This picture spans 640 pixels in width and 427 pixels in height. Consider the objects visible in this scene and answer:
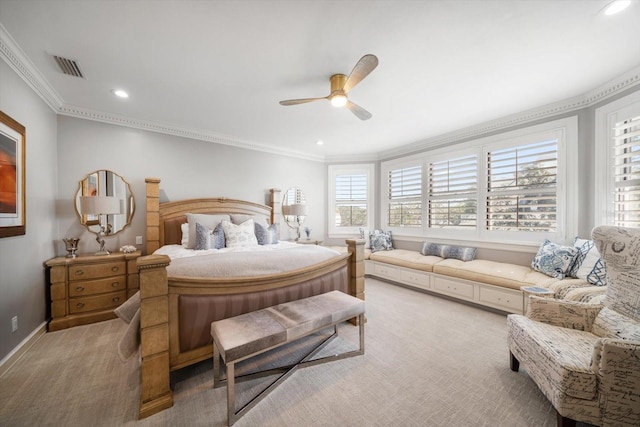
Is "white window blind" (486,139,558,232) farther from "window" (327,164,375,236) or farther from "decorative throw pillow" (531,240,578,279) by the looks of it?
"window" (327,164,375,236)

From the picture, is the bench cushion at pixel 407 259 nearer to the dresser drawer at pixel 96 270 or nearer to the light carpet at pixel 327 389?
the light carpet at pixel 327 389

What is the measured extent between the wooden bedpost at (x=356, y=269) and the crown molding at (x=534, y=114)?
2.85 metres

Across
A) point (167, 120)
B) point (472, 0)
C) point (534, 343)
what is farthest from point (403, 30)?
point (167, 120)

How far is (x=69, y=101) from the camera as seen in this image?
2.90 meters

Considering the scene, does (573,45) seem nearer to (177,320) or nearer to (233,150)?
(177,320)

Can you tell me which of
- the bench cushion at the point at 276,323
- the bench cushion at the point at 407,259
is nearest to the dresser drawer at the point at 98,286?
the bench cushion at the point at 276,323

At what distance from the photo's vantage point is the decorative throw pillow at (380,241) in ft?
16.1

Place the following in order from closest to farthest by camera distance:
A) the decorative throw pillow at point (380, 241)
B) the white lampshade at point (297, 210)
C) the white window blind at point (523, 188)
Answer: the white window blind at point (523, 188) → the white lampshade at point (297, 210) → the decorative throw pillow at point (380, 241)

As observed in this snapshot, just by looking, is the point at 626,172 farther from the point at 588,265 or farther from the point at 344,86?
the point at 344,86

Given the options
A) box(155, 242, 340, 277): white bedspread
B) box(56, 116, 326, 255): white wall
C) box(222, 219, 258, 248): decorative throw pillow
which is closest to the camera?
box(155, 242, 340, 277): white bedspread

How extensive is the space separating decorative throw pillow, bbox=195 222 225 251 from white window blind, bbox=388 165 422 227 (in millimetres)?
3567

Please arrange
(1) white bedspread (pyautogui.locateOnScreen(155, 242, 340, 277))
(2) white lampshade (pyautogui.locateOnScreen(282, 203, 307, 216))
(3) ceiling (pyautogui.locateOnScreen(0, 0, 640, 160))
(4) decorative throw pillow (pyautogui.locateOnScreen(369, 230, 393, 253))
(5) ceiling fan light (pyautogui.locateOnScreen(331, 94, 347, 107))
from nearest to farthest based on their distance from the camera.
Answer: (3) ceiling (pyautogui.locateOnScreen(0, 0, 640, 160)), (1) white bedspread (pyautogui.locateOnScreen(155, 242, 340, 277)), (5) ceiling fan light (pyautogui.locateOnScreen(331, 94, 347, 107)), (2) white lampshade (pyautogui.locateOnScreen(282, 203, 307, 216)), (4) decorative throw pillow (pyautogui.locateOnScreen(369, 230, 393, 253))

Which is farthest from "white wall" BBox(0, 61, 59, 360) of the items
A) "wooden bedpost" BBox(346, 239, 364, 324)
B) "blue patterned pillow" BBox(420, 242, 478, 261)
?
"blue patterned pillow" BBox(420, 242, 478, 261)

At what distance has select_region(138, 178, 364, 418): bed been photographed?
5.03ft
